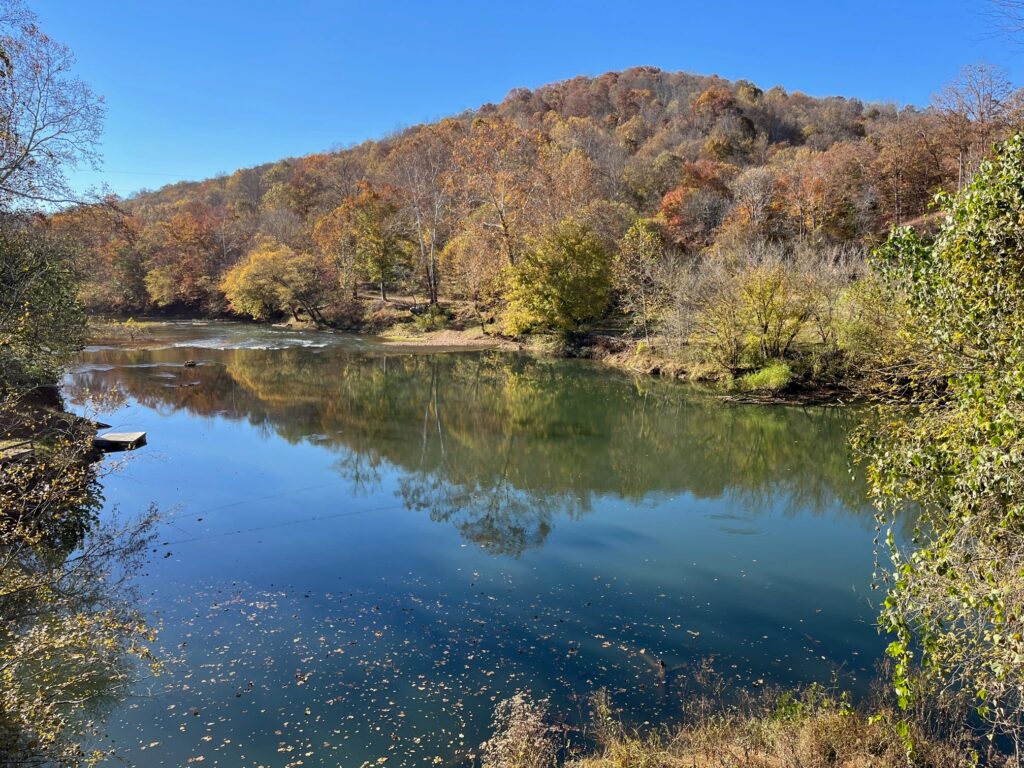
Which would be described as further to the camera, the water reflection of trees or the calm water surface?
the calm water surface

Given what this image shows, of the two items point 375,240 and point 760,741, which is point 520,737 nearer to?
point 760,741

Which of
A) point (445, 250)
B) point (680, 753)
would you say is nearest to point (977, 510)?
point (680, 753)

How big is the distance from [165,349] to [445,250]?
63.6 ft

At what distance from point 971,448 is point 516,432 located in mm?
16771

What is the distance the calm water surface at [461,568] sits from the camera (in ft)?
23.4

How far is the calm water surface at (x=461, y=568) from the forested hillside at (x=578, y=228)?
30.4ft

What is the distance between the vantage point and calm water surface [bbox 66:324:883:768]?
7145 millimetres

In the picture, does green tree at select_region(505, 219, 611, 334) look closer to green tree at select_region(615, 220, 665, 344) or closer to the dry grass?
green tree at select_region(615, 220, 665, 344)

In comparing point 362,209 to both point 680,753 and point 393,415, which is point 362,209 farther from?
point 680,753

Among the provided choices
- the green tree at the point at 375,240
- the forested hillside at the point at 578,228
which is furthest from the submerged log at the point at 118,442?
the green tree at the point at 375,240

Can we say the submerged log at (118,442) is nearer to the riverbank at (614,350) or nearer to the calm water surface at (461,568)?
the calm water surface at (461,568)

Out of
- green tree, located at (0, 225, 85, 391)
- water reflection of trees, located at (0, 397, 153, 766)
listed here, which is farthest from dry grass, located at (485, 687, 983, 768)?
green tree, located at (0, 225, 85, 391)

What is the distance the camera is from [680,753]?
5988mm

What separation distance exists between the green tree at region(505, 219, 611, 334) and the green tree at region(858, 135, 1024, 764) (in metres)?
30.2
